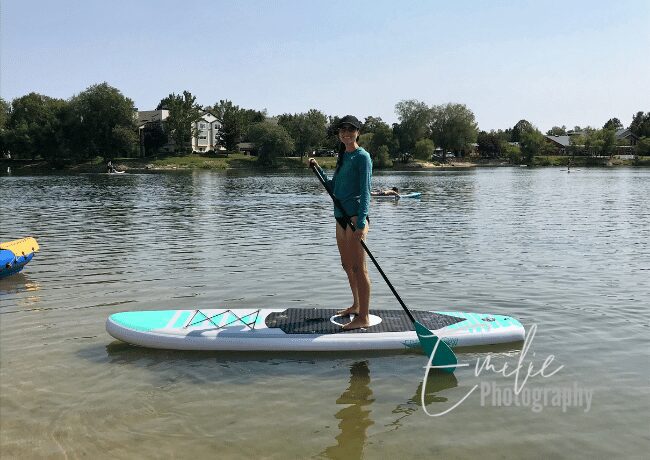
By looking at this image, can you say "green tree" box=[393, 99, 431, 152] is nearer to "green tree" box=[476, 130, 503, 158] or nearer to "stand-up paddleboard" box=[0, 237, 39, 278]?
"green tree" box=[476, 130, 503, 158]

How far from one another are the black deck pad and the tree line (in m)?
102

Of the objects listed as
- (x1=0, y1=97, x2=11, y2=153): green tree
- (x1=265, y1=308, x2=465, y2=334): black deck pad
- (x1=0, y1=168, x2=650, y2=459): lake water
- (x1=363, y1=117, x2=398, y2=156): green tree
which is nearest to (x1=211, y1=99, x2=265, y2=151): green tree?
(x1=363, y1=117, x2=398, y2=156): green tree

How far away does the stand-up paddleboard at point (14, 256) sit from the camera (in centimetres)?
1199

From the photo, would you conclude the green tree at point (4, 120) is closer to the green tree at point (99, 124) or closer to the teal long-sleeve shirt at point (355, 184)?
the green tree at point (99, 124)

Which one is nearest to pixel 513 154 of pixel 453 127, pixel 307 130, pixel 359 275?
pixel 453 127

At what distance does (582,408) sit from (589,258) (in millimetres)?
9990

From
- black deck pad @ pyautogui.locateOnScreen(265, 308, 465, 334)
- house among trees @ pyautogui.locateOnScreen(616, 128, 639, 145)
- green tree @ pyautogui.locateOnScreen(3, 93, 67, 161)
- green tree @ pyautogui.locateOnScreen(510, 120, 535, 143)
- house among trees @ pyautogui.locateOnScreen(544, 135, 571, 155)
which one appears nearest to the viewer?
black deck pad @ pyautogui.locateOnScreen(265, 308, 465, 334)

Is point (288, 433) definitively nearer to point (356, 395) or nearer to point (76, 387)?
point (356, 395)

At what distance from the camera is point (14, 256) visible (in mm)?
12203

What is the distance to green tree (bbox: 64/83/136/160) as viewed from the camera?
107m

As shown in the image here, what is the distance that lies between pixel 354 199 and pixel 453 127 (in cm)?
12609

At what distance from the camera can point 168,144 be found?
120 m

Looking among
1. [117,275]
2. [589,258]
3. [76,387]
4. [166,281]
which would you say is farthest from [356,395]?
[589,258]

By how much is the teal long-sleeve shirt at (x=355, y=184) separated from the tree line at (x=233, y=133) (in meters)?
103
